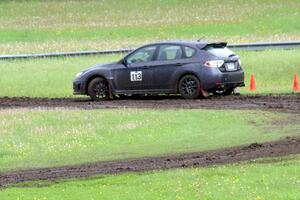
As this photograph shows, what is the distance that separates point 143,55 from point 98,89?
161 centimetres

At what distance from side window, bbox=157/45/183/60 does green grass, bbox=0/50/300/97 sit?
11.1 ft

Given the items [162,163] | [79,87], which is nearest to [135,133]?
[162,163]

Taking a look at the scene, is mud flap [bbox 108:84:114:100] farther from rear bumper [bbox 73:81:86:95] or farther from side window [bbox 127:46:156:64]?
side window [bbox 127:46:156:64]

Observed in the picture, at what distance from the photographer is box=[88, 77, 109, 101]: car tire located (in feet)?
90.0

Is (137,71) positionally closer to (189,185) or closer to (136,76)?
(136,76)

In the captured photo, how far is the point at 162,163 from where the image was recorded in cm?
1591

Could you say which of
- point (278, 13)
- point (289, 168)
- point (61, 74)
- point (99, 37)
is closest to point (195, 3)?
point (278, 13)

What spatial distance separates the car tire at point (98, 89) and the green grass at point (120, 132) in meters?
4.09

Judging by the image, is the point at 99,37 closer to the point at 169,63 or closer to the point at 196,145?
the point at 169,63

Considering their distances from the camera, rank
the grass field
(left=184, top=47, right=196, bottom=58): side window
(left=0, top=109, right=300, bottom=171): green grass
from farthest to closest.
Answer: (left=184, top=47, right=196, bottom=58): side window
(left=0, top=109, right=300, bottom=171): green grass
the grass field

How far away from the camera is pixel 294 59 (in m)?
33.2

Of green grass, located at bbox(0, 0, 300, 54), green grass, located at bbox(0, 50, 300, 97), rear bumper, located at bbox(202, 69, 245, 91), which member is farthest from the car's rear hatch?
green grass, located at bbox(0, 0, 300, 54)

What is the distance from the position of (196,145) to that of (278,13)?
41437 mm

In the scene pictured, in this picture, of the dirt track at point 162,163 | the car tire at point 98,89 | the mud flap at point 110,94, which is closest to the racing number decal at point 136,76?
the mud flap at point 110,94
